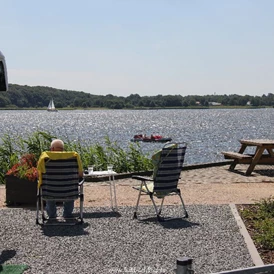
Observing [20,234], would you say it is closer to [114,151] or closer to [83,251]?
[83,251]

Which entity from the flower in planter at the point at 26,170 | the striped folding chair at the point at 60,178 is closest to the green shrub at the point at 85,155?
the flower in planter at the point at 26,170

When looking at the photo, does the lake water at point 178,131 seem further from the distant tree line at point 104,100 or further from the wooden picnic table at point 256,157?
the distant tree line at point 104,100

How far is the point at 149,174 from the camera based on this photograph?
1278 cm

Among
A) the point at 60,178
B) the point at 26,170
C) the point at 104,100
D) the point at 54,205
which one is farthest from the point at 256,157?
the point at 104,100

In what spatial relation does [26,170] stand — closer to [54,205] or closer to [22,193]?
[22,193]

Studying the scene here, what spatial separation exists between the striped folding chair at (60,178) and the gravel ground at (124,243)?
0.40 m

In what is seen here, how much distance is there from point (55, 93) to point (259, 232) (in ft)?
442

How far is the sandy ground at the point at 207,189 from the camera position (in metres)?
9.28

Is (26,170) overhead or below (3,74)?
below

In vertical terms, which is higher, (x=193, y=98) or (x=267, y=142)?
(x=267, y=142)

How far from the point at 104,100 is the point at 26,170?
157 meters

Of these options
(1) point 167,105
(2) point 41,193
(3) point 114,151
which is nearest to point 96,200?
(2) point 41,193

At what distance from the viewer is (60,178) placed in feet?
23.9

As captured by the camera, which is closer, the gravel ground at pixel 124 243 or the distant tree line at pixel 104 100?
the gravel ground at pixel 124 243
